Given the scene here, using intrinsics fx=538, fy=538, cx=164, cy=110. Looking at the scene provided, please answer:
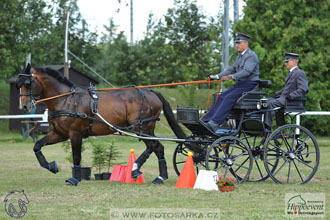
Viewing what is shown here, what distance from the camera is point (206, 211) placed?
646 cm

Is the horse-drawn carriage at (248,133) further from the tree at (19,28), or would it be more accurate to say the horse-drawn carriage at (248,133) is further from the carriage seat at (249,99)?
the tree at (19,28)

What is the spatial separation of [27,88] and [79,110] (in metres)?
0.95

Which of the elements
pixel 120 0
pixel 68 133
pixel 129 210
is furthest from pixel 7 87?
pixel 129 210

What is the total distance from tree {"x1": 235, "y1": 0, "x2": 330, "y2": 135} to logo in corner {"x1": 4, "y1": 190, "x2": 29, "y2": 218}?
693 inches

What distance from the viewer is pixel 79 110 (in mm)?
9320

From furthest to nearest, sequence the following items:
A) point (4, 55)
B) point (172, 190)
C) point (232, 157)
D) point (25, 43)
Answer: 1. point (25, 43)
2. point (4, 55)
3. point (232, 157)
4. point (172, 190)

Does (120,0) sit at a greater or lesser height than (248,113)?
greater

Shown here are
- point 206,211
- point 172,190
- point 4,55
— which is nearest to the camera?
point 206,211

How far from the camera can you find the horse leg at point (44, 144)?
30.5 ft

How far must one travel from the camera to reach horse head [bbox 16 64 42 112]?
357 inches

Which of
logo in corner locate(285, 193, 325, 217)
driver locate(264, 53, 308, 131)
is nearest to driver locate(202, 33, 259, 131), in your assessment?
driver locate(264, 53, 308, 131)

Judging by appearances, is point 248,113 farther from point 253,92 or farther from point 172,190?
point 172,190

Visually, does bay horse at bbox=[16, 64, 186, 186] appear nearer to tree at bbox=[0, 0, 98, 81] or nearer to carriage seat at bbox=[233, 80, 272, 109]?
carriage seat at bbox=[233, 80, 272, 109]

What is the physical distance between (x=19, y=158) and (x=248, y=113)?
7.75 meters
